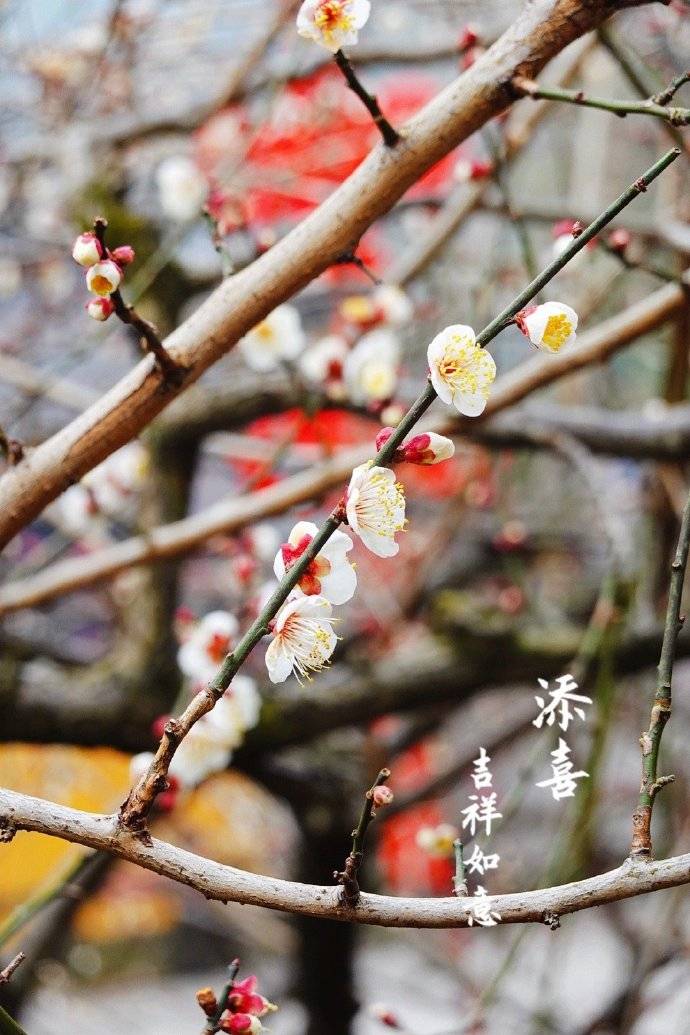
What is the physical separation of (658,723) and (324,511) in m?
2.17

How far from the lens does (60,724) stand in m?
1.75

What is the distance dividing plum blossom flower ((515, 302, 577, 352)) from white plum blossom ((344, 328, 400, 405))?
1.08m

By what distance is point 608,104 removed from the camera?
0.68m

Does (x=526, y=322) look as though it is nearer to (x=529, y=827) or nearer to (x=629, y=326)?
(x=629, y=326)

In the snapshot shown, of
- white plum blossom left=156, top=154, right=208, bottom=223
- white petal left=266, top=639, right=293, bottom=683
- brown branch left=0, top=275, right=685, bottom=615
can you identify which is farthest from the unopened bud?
white plum blossom left=156, top=154, right=208, bottom=223

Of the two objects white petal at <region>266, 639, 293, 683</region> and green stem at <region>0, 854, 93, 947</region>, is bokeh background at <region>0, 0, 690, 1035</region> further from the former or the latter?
white petal at <region>266, 639, 293, 683</region>

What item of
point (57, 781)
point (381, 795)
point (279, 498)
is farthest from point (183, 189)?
point (57, 781)

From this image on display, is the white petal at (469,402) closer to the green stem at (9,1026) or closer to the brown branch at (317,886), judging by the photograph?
the brown branch at (317,886)

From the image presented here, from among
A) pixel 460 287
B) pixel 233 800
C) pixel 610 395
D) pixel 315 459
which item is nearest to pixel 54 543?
pixel 315 459

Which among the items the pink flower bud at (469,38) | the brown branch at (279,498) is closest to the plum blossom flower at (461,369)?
the pink flower bud at (469,38)

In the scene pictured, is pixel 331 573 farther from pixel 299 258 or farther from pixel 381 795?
pixel 299 258

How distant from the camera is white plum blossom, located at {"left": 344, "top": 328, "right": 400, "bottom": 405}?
1.74m

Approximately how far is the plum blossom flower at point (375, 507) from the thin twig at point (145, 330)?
24cm

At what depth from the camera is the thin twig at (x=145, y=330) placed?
689mm
